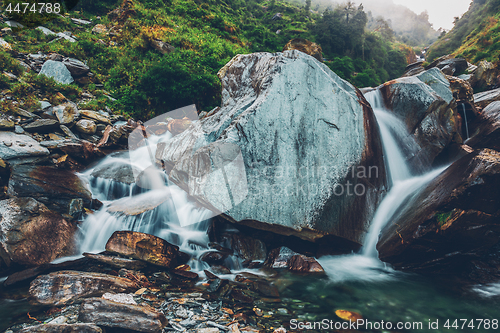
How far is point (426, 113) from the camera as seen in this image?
24.7ft

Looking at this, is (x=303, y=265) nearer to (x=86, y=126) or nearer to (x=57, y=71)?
(x=86, y=126)

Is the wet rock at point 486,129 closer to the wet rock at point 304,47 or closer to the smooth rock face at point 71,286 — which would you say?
the smooth rock face at point 71,286

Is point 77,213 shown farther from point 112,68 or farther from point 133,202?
point 112,68

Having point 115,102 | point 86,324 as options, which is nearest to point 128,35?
point 115,102

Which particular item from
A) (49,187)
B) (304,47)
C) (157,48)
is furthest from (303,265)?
(304,47)

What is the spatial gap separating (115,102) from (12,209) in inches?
303

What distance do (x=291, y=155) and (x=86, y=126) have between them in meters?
8.28

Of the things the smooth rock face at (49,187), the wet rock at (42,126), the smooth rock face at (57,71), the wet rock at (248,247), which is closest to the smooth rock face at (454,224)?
the wet rock at (248,247)

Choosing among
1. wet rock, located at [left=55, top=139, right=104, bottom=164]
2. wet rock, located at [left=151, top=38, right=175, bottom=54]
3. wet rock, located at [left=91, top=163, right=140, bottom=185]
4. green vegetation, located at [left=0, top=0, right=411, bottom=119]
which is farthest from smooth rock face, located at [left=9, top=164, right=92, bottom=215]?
wet rock, located at [left=151, top=38, right=175, bottom=54]

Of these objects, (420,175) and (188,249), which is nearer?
(188,249)

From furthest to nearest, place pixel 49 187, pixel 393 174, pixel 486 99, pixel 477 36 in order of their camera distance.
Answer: pixel 477 36
pixel 486 99
pixel 393 174
pixel 49 187

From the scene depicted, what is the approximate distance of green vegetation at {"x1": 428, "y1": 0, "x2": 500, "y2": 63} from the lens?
885 inches

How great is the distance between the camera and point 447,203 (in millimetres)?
4691

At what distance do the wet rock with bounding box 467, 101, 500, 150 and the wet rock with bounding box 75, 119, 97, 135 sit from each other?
1373cm
